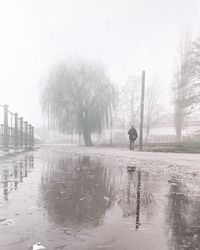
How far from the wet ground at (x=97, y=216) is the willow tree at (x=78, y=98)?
101 feet

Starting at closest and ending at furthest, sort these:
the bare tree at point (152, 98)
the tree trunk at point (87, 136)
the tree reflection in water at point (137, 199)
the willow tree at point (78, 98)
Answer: the tree reflection in water at point (137, 199)
the willow tree at point (78, 98)
the tree trunk at point (87, 136)
the bare tree at point (152, 98)

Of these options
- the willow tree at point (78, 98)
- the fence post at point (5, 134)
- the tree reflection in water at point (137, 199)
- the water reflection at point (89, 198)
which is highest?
the willow tree at point (78, 98)

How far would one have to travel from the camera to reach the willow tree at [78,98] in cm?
3738

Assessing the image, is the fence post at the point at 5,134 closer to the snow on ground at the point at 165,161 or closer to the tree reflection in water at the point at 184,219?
the snow on ground at the point at 165,161

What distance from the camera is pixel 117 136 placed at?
6956 centimetres

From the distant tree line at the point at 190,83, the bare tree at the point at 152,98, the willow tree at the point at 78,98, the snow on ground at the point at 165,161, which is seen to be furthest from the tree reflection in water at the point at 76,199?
the bare tree at the point at 152,98

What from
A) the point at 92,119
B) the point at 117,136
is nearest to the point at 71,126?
the point at 92,119

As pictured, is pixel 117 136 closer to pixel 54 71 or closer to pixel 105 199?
pixel 54 71

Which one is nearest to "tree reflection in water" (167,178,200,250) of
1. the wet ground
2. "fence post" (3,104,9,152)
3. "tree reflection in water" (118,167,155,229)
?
the wet ground

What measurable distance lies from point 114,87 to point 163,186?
3184cm

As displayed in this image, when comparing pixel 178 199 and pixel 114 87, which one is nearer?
pixel 178 199

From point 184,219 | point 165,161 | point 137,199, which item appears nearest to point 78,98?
point 165,161

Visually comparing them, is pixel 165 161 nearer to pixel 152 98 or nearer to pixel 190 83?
pixel 190 83

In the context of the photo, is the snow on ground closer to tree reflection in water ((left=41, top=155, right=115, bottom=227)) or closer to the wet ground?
tree reflection in water ((left=41, top=155, right=115, bottom=227))
